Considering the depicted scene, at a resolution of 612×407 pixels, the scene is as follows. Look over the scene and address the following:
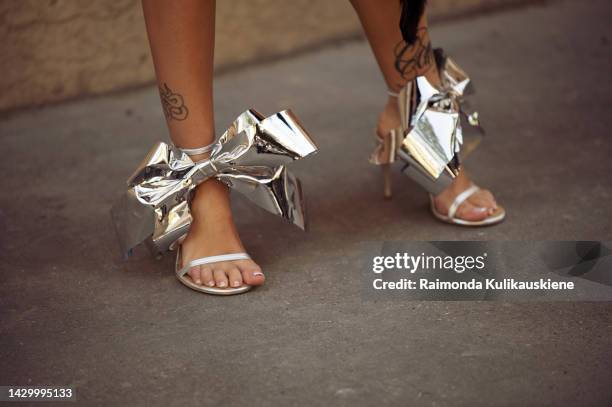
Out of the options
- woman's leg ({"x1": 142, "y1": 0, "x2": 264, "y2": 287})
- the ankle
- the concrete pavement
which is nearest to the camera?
the concrete pavement

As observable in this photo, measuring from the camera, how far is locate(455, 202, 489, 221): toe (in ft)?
5.42

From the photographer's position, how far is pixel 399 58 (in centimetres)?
165

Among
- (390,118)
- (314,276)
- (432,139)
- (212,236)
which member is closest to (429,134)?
(432,139)

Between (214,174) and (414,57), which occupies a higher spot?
(414,57)

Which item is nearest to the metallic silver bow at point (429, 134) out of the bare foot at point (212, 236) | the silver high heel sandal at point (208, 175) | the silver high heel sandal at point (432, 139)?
the silver high heel sandal at point (432, 139)

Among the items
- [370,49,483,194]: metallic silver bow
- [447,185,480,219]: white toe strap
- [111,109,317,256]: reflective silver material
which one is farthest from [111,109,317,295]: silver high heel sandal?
[447,185,480,219]: white toe strap

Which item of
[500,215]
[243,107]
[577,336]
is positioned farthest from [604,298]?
[243,107]

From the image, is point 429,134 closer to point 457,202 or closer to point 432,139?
point 432,139

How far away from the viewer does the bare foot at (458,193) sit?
5.44ft

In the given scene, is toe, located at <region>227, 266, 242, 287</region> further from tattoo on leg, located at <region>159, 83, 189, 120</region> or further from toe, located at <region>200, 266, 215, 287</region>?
tattoo on leg, located at <region>159, 83, 189, 120</region>

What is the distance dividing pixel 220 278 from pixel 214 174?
195 millimetres

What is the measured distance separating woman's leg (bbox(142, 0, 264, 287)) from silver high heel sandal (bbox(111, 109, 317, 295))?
2cm

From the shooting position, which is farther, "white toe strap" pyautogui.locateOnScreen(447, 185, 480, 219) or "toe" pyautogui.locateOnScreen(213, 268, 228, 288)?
"white toe strap" pyautogui.locateOnScreen(447, 185, 480, 219)

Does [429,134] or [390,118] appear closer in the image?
[429,134]
